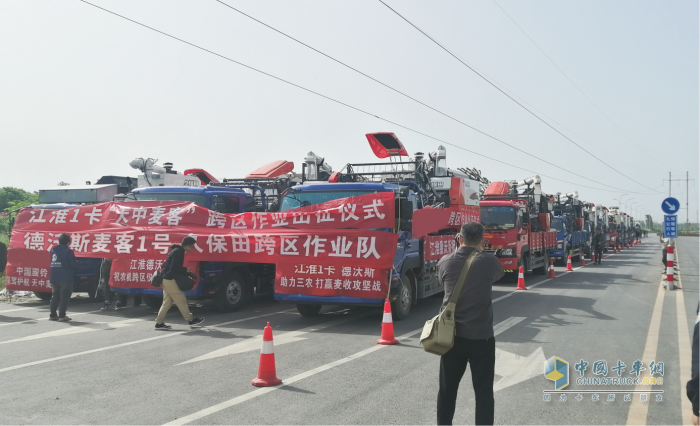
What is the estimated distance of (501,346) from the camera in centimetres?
870

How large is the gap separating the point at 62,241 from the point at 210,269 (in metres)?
2.96

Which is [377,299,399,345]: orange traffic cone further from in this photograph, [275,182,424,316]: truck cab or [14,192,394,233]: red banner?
[14,192,394,233]: red banner

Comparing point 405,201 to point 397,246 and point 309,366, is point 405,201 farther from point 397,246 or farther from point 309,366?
point 309,366

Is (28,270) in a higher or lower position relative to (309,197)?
lower

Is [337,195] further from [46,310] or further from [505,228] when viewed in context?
[505,228]

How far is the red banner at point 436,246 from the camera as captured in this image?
12212mm

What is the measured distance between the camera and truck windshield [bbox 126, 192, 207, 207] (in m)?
13.0

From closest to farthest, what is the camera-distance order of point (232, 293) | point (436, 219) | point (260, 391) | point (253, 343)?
point (260, 391) → point (253, 343) → point (436, 219) → point (232, 293)

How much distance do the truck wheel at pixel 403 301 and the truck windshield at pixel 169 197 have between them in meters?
4.87

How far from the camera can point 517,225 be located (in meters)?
19.0

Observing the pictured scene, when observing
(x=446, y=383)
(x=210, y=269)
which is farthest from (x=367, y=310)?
(x=446, y=383)

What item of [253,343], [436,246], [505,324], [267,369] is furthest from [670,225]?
[267,369]

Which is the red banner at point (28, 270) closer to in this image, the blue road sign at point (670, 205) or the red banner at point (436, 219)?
the red banner at point (436, 219)

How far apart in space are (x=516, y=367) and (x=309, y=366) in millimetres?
2641
